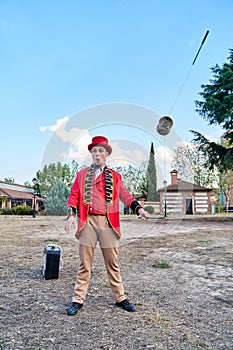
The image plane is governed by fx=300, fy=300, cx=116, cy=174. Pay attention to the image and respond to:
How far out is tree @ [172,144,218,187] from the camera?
29.4m

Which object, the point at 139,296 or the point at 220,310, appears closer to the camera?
the point at 220,310

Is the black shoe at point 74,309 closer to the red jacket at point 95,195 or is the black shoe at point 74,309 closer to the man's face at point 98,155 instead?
the red jacket at point 95,195

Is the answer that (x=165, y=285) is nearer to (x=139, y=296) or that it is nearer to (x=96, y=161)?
(x=139, y=296)

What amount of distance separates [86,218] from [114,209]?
28cm

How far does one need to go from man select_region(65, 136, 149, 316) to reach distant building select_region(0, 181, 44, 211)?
1090 inches

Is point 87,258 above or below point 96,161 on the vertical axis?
below

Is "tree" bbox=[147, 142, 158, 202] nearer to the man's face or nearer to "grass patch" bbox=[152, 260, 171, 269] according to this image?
"grass patch" bbox=[152, 260, 171, 269]

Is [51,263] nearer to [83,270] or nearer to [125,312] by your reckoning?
[83,270]

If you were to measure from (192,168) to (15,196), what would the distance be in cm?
1968

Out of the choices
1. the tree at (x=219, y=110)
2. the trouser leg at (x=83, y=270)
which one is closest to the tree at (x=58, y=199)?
the trouser leg at (x=83, y=270)

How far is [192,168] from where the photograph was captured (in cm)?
3192

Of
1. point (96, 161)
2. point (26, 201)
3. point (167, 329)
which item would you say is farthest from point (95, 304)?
point (26, 201)

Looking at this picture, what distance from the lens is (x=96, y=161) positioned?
294 cm

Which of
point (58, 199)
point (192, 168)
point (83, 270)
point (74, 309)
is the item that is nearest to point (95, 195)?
point (83, 270)
